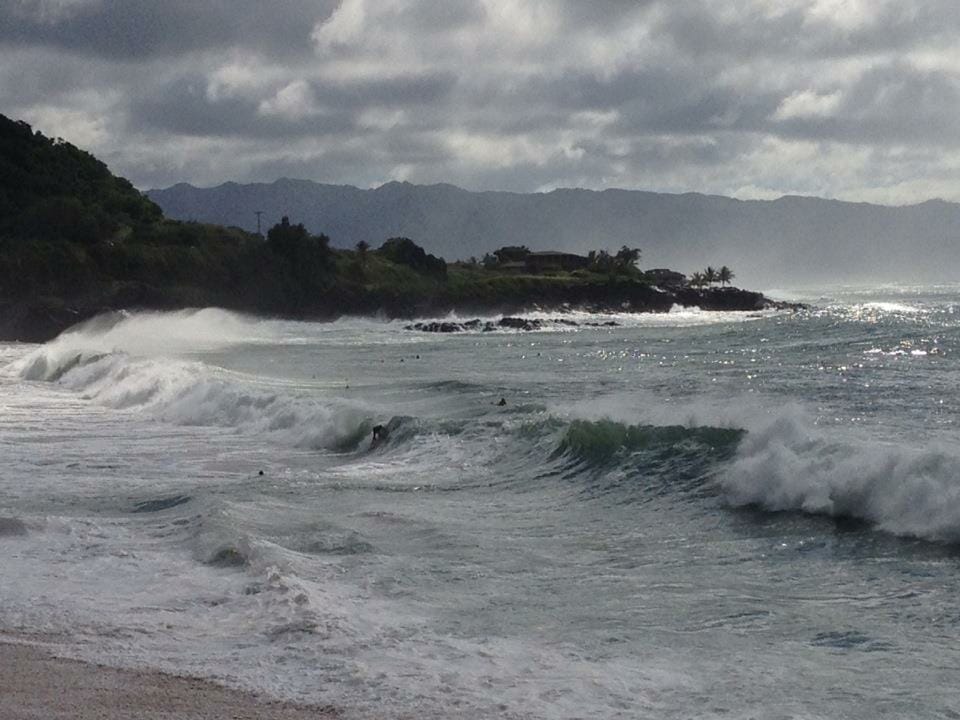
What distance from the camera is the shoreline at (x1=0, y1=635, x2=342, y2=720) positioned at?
22.5 ft

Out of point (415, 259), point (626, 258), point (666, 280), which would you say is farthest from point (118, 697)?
point (666, 280)

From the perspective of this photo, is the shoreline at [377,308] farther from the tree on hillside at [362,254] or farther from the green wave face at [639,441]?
the green wave face at [639,441]

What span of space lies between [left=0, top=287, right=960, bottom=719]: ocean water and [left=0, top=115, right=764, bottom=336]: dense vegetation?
190 feet

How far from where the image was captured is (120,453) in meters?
19.3

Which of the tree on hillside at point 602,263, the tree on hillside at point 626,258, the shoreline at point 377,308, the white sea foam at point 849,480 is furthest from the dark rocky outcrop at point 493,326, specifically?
the white sea foam at point 849,480

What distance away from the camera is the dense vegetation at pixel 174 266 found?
281 feet

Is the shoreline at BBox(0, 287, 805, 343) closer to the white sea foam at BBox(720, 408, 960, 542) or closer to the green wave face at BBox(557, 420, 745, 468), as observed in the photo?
the green wave face at BBox(557, 420, 745, 468)

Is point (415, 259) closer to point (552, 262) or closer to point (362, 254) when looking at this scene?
point (362, 254)

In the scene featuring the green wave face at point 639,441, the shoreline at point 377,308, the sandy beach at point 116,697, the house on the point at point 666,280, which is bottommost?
the sandy beach at point 116,697

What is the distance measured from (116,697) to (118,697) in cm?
1

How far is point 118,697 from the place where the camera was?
7.14 meters

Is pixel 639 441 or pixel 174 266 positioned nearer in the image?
pixel 639 441

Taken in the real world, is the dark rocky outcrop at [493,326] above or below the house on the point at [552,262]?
below

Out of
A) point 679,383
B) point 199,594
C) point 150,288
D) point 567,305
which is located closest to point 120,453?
point 199,594
